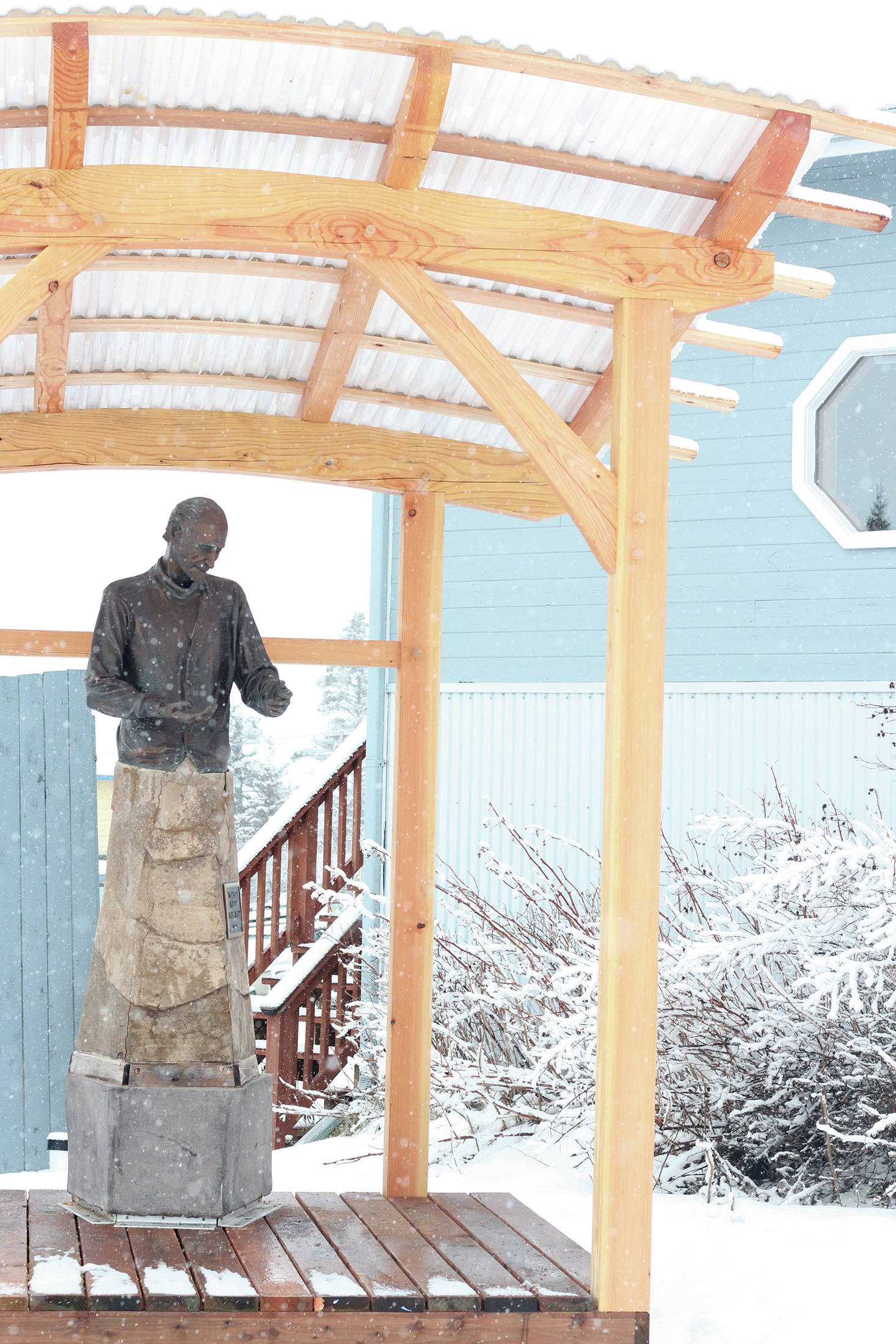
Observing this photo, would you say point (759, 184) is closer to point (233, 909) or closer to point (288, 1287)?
point (233, 909)

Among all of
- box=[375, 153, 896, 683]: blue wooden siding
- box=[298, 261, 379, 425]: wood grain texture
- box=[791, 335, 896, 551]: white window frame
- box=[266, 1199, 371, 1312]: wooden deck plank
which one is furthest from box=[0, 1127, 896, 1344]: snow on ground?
box=[791, 335, 896, 551]: white window frame

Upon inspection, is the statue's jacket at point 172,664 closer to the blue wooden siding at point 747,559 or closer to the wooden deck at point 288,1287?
the wooden deck at point 288,1287

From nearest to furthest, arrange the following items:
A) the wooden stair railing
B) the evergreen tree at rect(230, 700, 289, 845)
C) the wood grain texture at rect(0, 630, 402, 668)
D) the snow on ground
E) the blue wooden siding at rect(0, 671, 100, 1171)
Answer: the snow on ground → the wood grain texture at rect(0, 630, 402, 668) → the blue wooden siding at rect(0, 671, 100, 1171) → the wooden stair railing → the evergreen tree at rect(230, 700, 289, 845)

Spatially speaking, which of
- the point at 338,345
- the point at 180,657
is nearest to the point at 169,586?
the point at 180,657

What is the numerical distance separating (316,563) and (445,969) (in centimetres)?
3095

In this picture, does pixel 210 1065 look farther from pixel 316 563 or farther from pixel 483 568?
pixel 316 563

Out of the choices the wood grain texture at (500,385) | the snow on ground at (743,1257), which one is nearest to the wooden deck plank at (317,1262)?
the snow on ground at (743,1257)

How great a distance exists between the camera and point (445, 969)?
6797mm

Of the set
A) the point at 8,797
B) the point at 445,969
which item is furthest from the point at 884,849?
the point at 8,797

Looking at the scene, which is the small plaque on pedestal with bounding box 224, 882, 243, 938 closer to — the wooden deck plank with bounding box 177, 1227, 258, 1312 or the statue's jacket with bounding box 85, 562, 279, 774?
the statue's jacket with bounding box 85, 562, 279, 774

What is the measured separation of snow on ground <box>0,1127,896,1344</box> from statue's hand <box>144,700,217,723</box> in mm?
2351

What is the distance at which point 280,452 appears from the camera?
4.75 metres

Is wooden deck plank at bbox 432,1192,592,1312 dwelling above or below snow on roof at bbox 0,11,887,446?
below

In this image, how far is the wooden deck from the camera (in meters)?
3.41
